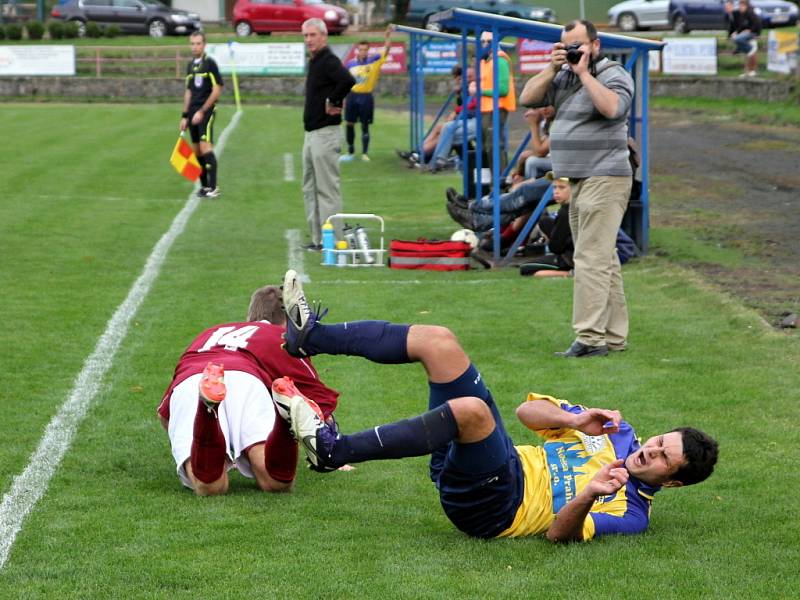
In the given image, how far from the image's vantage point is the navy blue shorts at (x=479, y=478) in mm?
5250

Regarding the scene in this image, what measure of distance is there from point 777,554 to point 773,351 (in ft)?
13.0

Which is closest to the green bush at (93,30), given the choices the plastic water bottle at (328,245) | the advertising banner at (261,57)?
the advertising banner at (261,57)

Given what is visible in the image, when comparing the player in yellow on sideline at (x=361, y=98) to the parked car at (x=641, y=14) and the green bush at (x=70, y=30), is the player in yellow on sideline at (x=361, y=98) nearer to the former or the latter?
the parked car at (x=641, y=14)

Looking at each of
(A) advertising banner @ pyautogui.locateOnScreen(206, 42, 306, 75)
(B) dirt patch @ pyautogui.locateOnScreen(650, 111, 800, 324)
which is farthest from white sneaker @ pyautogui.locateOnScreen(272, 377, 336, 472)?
(A) advertising banner @ pyautogui.locateOnScreen(206, 42, 306, 75)

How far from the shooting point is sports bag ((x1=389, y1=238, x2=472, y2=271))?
514 inches

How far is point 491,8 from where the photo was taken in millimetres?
52375

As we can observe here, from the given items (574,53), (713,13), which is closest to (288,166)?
(574,53)

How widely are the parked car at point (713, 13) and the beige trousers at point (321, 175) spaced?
1519 inches

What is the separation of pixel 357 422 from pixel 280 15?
46.4 m

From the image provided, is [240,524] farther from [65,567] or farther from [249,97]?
[249,97]

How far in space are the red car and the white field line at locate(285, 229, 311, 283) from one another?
3780 cm

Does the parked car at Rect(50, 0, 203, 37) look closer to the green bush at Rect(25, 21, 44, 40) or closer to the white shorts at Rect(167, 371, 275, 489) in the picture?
the green bush at Rect(25, 21, 44, 40)

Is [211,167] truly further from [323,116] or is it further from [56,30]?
[56,30]

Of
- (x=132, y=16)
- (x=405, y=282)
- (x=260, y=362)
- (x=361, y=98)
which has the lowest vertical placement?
(x=405, y=282)
